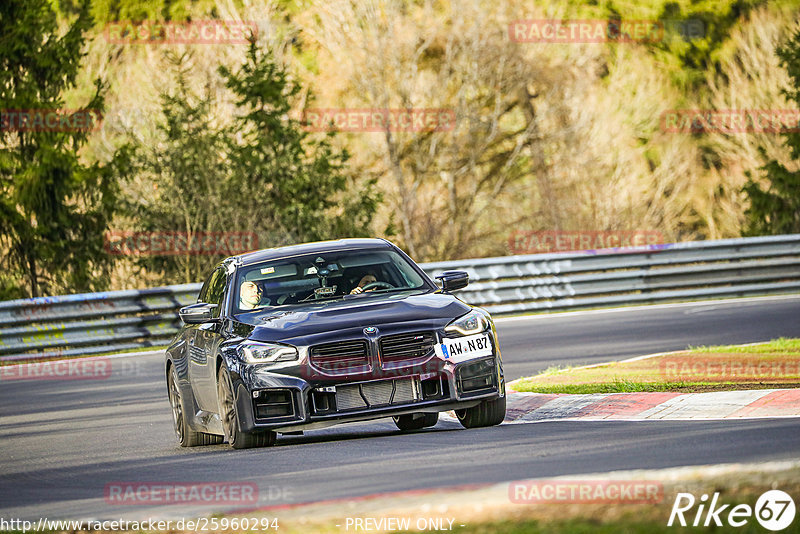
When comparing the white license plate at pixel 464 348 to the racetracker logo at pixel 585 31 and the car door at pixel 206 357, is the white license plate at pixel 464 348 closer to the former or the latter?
the car door at pixel 206 357

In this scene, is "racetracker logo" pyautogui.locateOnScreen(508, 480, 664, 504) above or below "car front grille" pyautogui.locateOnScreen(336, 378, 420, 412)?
below

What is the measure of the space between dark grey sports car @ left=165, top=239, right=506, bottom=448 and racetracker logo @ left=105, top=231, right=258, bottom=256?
1778cm

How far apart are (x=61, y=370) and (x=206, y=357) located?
10.6 meters

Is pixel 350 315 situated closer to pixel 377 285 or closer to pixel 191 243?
pixel 377 285

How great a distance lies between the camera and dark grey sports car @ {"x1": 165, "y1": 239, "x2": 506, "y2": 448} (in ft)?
34.6

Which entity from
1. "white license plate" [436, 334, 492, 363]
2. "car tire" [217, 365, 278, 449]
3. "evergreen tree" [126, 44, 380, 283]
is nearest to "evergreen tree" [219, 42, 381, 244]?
"evergreen tree" [126, 44, 380, 283]

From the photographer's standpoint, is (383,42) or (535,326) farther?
(383,42)

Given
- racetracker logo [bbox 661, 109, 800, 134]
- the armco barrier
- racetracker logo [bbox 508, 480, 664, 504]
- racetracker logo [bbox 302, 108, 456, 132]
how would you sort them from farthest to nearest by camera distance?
racetracker logo [bbox 661, 109, 800, 134] → racetracker logo [bbox 302, 108, 456, 132] → the armco barrier → racetracker logo [bbox 508, 480, 664, 504]

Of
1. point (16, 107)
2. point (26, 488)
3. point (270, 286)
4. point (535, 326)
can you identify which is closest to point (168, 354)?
point (270, 286)

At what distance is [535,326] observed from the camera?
76.1ft

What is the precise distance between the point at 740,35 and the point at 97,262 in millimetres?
29645

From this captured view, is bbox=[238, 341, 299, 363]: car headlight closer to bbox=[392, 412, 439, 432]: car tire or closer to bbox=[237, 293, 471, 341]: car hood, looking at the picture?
bbox=[237, 293, 471, 341]: car hood

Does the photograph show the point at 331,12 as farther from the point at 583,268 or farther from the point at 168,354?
the point at 168,354

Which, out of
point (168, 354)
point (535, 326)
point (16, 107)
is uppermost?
point (16, 107)
